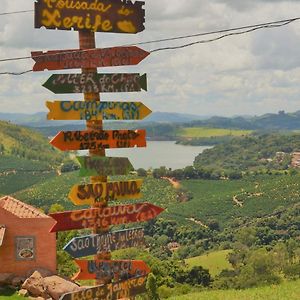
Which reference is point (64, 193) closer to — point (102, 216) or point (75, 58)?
point (102, 216)

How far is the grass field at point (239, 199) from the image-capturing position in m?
161

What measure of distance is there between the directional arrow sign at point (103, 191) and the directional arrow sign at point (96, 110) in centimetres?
148

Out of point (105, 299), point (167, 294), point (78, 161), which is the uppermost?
point (78, 161)

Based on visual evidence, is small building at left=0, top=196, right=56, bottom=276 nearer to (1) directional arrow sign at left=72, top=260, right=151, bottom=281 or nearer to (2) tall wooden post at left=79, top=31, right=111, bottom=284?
(1) directional arrow sign at left=72, top=260, right=151, bottom=281

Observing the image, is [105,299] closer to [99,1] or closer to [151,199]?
[99,1]

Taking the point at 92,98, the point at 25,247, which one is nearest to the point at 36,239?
the point at 25,247

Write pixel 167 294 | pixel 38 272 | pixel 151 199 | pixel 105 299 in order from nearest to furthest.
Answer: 1. pixel 105 299
2. pixel 38 272
3. pixel 167 294
4. pixel 151 199

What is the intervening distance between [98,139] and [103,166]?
613 mm

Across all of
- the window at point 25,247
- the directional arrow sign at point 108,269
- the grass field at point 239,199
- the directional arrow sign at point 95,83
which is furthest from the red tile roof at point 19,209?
the grass field at point 239,199

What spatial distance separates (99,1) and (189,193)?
176704 mm

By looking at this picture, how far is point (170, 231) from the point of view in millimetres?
143375

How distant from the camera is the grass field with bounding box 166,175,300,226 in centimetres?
16112

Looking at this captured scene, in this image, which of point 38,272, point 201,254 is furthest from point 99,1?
point 201,254

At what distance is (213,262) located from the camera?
105625 mm
